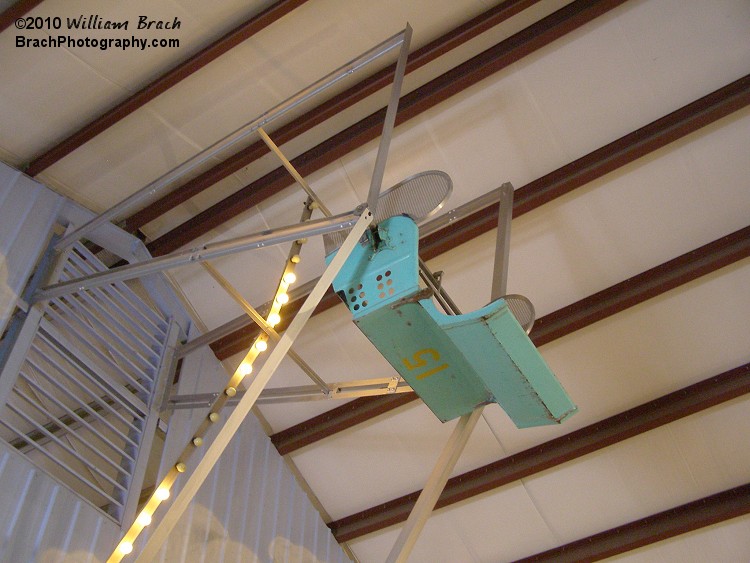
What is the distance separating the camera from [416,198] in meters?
4.26

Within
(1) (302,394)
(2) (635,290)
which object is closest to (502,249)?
(2) (635,290)

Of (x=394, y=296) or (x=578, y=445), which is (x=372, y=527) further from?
(x=394, y=296)

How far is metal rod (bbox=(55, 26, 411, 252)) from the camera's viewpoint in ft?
17.5

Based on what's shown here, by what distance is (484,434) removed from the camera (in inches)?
295

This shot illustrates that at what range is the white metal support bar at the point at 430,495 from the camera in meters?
4.17

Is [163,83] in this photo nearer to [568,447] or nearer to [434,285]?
[434,285]

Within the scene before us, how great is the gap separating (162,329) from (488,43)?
3.90 m

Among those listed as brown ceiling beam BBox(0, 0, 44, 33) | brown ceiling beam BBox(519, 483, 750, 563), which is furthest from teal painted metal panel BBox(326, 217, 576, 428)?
brown ceiling beam BBox(519, 483, 750, 563)

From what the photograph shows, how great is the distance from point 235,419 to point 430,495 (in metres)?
1.33

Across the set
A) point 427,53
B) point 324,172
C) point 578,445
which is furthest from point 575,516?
point 427,53

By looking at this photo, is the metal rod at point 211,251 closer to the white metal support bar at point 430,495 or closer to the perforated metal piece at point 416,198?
the perforated metal piece at point 416,198

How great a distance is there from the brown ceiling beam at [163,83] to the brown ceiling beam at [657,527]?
574 cm

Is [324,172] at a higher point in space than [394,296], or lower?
higher

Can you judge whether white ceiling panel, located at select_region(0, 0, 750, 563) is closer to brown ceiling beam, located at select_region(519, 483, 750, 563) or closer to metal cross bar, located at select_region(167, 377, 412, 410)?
brown ceiling beam, located at select_region(519, 483, 750, 563)
